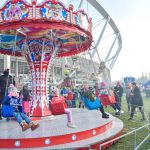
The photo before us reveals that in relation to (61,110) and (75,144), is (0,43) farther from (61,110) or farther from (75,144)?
(75,144)

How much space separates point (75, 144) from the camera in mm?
6246

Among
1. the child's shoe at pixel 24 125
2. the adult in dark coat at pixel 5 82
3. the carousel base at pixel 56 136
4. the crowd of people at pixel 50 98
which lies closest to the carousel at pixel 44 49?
the carousel base at pixel 56 136

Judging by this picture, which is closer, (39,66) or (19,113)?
(19,113)

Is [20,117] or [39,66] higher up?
[39,66]

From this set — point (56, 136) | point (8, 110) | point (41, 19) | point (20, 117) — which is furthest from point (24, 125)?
point (41, 19)

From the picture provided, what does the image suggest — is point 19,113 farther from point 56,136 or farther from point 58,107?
point 58,107

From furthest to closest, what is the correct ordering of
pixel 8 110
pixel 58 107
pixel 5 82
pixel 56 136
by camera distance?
pixel 5 82 → pixel 58 107 → pixel 8 110 → pixel 56 136

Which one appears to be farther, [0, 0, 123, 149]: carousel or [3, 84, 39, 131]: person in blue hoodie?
[3, 84, 39, 131]: person in blue hoodie

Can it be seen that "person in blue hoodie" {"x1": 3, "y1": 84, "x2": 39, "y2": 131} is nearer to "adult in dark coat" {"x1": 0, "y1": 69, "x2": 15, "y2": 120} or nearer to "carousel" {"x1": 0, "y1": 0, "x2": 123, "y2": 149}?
"carousel" {"x1": 0, "y1": 0, "x2": 123, "y2": 149}

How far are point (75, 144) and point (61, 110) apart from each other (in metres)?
1.52

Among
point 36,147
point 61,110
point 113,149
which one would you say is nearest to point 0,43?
point 61,110

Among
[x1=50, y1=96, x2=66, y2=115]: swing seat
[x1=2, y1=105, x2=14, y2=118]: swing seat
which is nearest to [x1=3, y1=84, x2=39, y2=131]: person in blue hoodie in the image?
[x1=2, y1=105, x2=14, y2=118]: swing seat

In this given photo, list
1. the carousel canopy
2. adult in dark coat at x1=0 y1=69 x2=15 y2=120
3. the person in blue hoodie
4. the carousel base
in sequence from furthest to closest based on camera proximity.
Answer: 1. adult in dark coat at x1=0 y1=69 x2=15 y2=120
2. the carousel canopy
3. the person in blue hoodie
4. the carousel base

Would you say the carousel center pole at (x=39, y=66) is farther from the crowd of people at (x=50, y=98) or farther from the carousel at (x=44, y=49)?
the crowd of people at (x=50, y=98)
